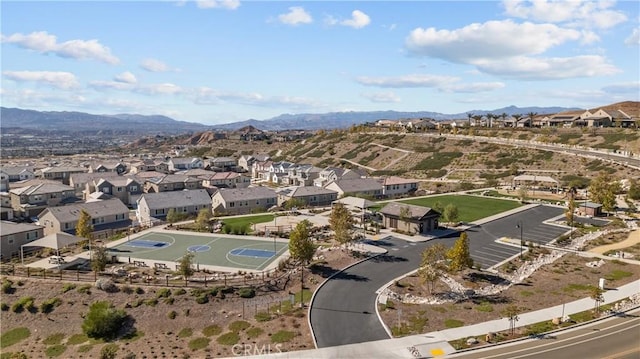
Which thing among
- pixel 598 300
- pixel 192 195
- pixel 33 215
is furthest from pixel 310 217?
pixel 33 215

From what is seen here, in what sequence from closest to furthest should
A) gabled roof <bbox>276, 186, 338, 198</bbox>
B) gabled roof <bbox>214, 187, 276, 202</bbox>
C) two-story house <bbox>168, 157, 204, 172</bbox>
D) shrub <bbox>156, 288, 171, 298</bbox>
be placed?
1. shrub <bbox>156, 288, 171, 298</bbox>
2. gabled roof <bbox>214, 187, 276, 202</bbox>
3. gabled roof <bbox>276, 186, 338, 198</bbox>
4. two-story house <bbox>168, 157, 204, 172</bbox>

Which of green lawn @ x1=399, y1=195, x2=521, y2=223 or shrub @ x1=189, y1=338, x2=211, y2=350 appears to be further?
green lawn @ x1=399, y1=195, x2=521, y2=223

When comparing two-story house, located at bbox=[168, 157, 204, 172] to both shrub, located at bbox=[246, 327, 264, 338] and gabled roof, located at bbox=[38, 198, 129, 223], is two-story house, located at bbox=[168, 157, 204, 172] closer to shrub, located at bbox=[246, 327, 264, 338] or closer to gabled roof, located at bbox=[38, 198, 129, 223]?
gabled roof, located at bbox=[38, 198, 129, 223]

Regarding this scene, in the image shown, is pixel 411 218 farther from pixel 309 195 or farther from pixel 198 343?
pixel 198 343

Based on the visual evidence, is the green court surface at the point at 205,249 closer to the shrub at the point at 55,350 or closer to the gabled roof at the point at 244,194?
the shrub at the point at 55,350

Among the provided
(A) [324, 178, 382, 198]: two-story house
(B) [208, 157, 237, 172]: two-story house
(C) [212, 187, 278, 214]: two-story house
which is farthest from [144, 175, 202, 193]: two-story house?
(B) [208, 157, 237, 172]: two-story house
